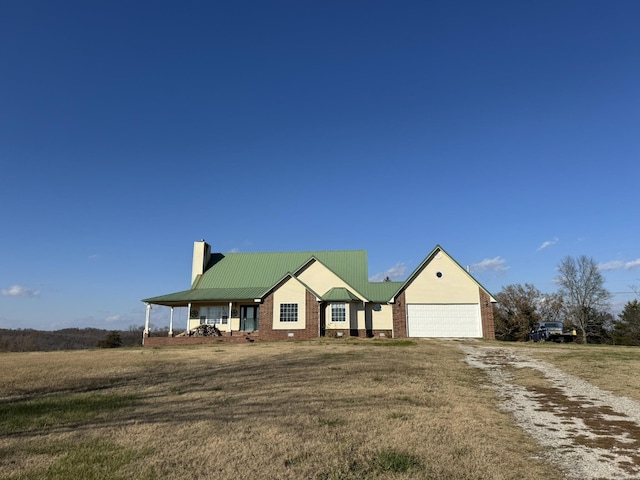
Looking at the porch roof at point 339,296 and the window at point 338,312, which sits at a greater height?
the porch roof at point 339,296

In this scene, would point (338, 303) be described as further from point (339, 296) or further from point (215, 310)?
point (215, 310)

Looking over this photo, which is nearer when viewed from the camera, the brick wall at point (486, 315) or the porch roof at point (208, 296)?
the brick wall at point (486, 315)

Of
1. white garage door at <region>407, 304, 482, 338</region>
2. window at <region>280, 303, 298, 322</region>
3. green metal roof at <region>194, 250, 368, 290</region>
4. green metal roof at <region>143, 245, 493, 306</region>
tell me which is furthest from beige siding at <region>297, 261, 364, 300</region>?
white garage door at <region>407, 304, 482, 338</region>

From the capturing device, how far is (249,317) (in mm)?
35969

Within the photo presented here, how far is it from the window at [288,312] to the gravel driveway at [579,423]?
2030cm

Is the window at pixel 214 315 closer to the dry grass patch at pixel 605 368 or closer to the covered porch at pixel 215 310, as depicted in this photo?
the covered porch at pixel 215 310

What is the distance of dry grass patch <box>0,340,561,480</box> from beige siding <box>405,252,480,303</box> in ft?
62.5

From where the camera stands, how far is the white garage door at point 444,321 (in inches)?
1251

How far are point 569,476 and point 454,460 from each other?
1330 millimetres

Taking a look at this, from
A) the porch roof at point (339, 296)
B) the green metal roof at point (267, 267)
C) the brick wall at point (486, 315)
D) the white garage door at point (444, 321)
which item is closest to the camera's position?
the brick wall at point (486, 315)

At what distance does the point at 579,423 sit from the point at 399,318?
24680 millimetres

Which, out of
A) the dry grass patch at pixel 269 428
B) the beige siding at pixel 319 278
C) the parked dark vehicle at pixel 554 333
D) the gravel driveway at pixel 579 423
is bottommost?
the gravel driveway at pixel 579 423

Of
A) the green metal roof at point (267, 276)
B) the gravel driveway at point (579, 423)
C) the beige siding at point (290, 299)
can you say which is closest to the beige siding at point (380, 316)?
the green metal roof at point (267, 276)

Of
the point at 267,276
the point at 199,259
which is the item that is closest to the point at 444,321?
the point at 267,276
